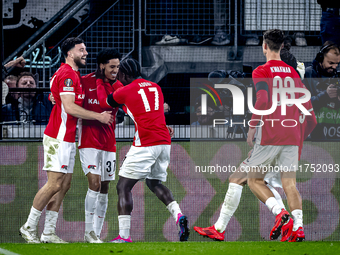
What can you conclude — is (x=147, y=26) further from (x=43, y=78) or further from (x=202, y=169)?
(x=202, y=169)

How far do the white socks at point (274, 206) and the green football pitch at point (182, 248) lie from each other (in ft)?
1.00

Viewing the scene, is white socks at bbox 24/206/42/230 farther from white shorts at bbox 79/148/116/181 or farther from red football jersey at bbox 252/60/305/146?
red football jersey at bbox 252/60/305/146

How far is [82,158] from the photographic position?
19.2 feet

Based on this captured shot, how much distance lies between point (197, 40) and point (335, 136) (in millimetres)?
3793

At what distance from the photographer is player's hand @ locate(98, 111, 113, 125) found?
565 centimetres

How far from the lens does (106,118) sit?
5.67m

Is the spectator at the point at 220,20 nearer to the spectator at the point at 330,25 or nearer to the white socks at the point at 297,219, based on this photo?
the spectator at the point at 330,25

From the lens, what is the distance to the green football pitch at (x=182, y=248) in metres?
4.89

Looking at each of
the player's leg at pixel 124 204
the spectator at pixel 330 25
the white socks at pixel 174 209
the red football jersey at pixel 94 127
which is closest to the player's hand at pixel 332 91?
the spectator at pixel 330 25

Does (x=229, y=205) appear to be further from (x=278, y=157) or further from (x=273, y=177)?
(x=278, y=157)

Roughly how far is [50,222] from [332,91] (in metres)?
3.67

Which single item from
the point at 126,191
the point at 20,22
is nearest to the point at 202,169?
the point at 126,191

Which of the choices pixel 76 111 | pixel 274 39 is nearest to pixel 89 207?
pixel 76 111

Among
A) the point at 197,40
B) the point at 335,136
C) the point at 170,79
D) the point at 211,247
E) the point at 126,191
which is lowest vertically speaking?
the point at 211,247
